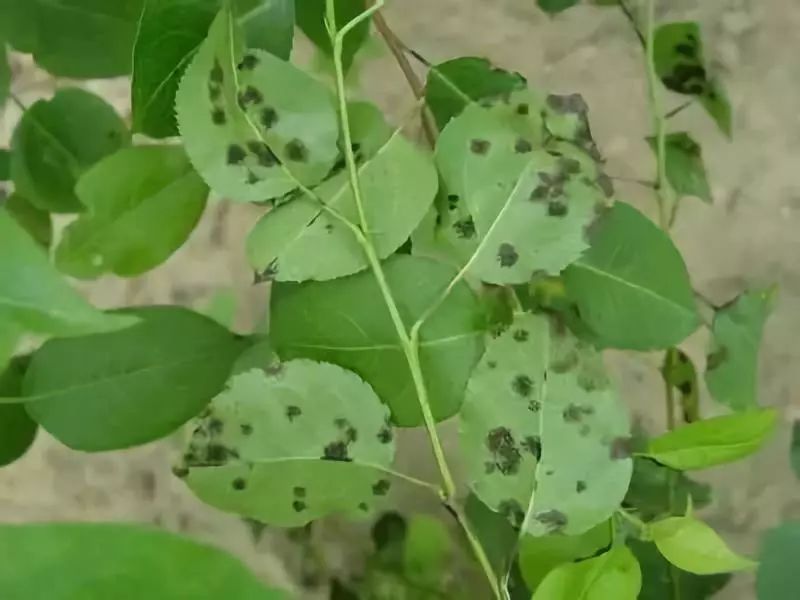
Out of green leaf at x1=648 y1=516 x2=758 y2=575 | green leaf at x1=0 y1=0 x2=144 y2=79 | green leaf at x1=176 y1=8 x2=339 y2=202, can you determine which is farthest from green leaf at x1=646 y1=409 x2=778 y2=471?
green leaf at x1=0 y1=0 x2=144 y2=79

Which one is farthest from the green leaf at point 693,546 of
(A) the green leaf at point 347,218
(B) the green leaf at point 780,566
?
(A) the green leaf at point 347,218

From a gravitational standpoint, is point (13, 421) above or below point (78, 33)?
below

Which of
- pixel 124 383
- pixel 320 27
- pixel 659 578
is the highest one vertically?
pixel 320 27

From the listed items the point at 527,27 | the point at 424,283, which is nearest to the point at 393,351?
the point at 424,283

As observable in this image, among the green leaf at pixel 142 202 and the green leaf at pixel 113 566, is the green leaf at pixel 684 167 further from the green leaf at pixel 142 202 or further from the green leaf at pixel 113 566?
the green leaf at pixel 113 566

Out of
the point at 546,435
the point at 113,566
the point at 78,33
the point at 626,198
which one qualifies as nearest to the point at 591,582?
the point at 546,435

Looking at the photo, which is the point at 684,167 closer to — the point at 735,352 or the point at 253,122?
the point at 735,352
